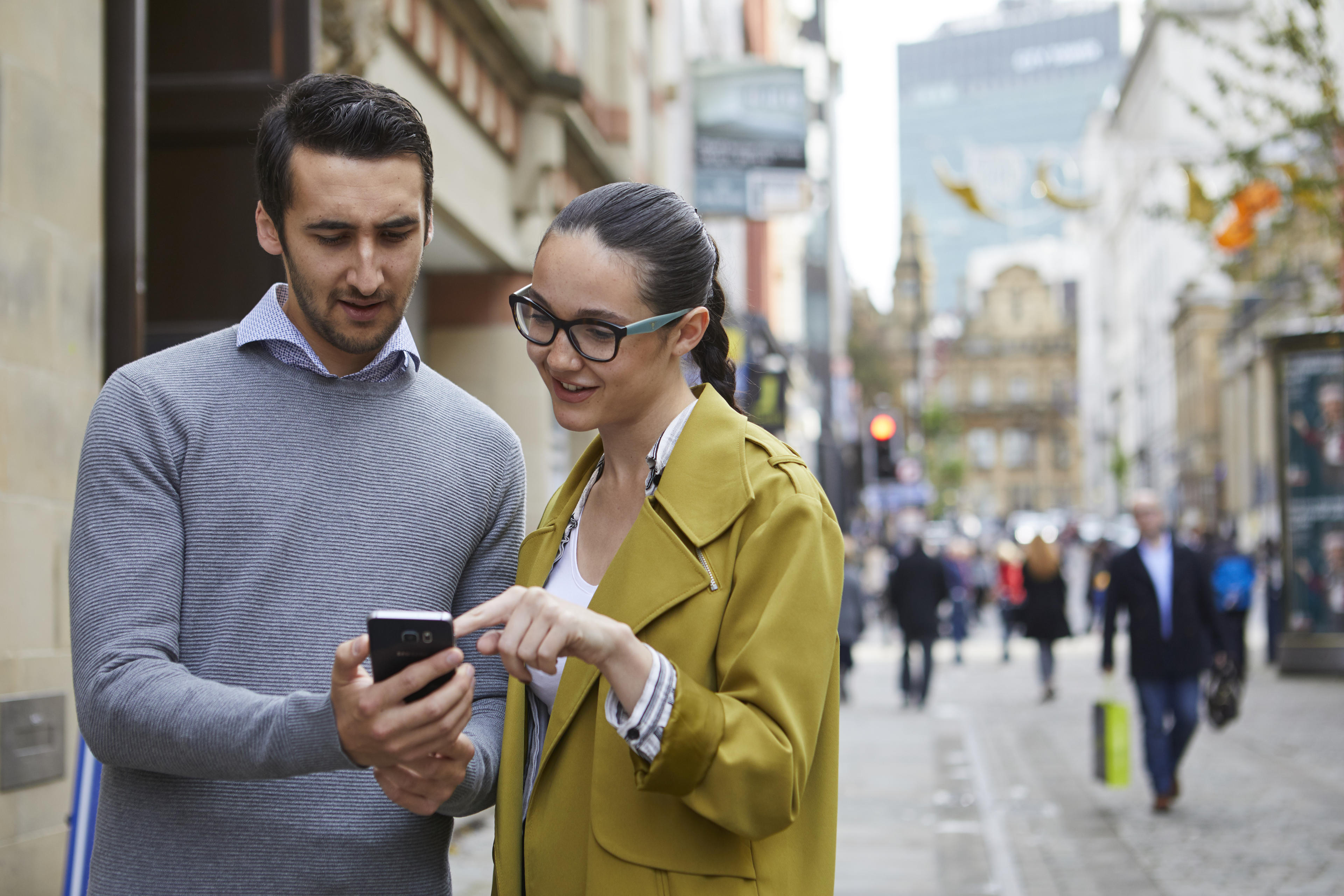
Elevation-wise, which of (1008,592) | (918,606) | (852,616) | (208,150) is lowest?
(1008,592)

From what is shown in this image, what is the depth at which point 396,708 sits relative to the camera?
1.86 metres

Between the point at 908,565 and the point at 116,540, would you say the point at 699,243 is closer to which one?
the point at 116,540

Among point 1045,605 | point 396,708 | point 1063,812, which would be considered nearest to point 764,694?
point 396,708

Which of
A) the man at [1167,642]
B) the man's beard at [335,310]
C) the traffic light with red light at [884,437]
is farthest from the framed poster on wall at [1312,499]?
the man's beard at [335,310]

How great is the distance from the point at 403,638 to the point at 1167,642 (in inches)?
346

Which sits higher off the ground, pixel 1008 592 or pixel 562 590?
pixel 562 590

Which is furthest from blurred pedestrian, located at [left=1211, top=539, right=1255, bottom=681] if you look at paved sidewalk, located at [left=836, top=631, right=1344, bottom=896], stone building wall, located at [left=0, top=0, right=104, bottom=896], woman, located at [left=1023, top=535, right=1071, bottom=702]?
stone building wall, located at [left=0, top=0, right=104, bottom=896]

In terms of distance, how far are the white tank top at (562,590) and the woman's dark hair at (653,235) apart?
434 mm

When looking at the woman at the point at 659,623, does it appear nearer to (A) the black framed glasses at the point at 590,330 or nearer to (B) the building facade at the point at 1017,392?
(A) the black framed glasses at the point at 590,330

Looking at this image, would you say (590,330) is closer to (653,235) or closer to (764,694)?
(653,235)

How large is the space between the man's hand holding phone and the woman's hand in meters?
0.05

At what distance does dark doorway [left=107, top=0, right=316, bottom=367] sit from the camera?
5668mm

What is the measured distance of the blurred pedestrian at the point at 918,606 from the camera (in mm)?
16359

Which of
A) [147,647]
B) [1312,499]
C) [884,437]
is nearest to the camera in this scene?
[147,647]
